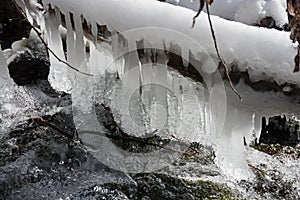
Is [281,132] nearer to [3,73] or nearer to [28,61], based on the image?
[28,61]

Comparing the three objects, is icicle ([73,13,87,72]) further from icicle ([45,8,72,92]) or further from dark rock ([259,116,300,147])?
dark rock ([259,116,300,147])

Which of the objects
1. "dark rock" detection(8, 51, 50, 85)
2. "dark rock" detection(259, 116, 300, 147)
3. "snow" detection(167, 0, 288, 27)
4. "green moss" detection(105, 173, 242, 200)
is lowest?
"dark rock" detection(259, 116, 300, 147)

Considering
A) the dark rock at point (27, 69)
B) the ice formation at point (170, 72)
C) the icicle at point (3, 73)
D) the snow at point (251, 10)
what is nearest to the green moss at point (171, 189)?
the ice formation at point (170, 72)

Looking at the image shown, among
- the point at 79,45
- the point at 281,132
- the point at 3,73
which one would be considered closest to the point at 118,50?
the point at 79,45

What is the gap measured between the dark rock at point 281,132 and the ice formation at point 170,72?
4.15 feet

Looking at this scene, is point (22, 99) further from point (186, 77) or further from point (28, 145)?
point (186, 77)

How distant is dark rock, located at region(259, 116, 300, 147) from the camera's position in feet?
13.1

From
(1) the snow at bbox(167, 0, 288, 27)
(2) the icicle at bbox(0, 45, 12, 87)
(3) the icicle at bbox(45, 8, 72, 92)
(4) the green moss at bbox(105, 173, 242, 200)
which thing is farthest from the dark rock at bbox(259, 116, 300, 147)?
(2) the icicle at bbox(0, 45, 12, 87)

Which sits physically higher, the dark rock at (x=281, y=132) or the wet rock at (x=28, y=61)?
the wet rock at (x=28, y=61)

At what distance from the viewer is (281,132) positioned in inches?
159

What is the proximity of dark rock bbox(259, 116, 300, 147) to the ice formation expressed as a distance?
4.15 ft

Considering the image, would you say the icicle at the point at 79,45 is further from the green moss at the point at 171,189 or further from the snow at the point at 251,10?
the snow at the point at 251,10

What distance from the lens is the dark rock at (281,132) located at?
Result: 13.1ft


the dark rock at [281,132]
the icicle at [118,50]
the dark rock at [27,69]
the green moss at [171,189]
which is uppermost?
the icicle at [118,50]
